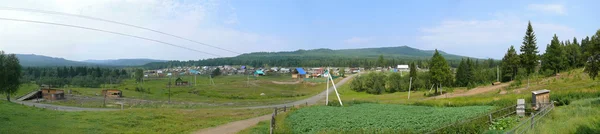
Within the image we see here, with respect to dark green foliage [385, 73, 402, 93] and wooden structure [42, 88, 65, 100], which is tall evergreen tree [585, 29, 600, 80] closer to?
dark green foliage [385, 73, 402, 93]

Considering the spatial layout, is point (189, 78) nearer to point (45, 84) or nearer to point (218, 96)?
point (218, 96)

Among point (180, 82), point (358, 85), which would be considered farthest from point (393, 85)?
point (180, 82)

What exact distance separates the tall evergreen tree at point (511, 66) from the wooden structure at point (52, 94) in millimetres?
86494

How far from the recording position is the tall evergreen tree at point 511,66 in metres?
71.3

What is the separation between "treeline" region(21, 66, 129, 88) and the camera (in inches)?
2749

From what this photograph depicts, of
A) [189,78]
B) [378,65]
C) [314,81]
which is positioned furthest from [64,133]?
[378,65]

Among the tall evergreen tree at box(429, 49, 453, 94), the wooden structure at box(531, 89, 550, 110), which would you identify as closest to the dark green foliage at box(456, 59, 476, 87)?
the tall evergreen tree at box(429, 49, 453, 94)

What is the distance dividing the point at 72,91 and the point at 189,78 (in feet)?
109

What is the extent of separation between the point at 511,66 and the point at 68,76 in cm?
9393

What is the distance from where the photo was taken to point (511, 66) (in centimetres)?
7494

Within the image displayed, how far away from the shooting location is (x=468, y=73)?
9200 cm

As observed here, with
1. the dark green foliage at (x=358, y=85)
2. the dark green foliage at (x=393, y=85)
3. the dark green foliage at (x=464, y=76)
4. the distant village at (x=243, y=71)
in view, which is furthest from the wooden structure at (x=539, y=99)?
the dark green foliage at (x=464, y=76)

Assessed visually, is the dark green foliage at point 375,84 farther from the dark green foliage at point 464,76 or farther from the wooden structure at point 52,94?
the wooden structure at point 52,94

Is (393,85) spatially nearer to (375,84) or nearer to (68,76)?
(375,84)
